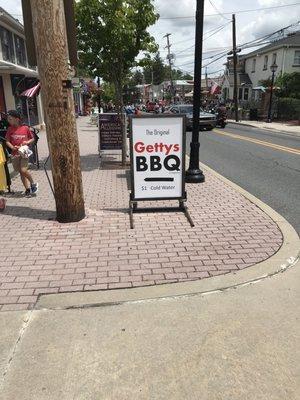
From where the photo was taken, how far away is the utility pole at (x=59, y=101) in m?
5.36

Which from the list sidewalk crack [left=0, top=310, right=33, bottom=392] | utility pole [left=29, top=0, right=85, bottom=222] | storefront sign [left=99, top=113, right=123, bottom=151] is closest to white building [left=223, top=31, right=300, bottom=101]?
storefront sign [left=99, top=113, right=123, bottom=151]

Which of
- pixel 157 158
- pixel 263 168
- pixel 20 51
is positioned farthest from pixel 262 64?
pixel 157 158

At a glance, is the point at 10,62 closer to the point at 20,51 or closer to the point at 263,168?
the point at 20,51

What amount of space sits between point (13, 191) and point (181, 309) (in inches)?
218

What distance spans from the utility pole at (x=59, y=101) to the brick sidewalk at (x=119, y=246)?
0.47 metres

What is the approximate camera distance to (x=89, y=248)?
5.13 meters

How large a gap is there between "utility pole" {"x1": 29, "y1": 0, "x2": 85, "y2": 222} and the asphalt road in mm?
3409

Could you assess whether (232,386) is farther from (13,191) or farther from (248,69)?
(248,69)

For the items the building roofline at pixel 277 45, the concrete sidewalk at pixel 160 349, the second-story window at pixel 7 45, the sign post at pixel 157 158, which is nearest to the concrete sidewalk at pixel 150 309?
the concrete sidewalk at pixel 160 349

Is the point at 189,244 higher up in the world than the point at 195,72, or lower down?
lower down

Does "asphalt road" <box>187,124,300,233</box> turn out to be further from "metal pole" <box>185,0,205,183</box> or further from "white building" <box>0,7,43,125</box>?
"white building" <box>0,7,43,125</box>

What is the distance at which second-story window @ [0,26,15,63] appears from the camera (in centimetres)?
2167

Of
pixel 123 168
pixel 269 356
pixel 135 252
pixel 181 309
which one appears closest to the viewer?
pixel 269 356

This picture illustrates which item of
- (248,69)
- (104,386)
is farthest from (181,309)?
(248,69)
